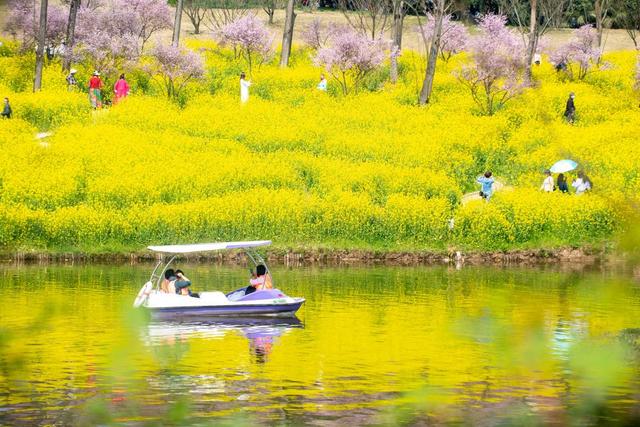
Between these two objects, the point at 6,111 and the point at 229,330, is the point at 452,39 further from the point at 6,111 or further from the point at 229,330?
the point at 229,330

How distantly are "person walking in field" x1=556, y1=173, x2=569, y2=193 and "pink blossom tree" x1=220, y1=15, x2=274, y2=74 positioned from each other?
2686 cm

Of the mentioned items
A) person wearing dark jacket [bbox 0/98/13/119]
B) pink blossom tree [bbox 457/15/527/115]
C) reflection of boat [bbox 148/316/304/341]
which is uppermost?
pink blossom tree [bbox 457/15/527/115]

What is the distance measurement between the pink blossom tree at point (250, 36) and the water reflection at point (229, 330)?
39.4m

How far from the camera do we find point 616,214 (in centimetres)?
325

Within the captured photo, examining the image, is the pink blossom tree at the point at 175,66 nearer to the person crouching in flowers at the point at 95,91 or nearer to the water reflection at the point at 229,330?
the person crouching in flowers at the point at 95,91

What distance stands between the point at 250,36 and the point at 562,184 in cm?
2893

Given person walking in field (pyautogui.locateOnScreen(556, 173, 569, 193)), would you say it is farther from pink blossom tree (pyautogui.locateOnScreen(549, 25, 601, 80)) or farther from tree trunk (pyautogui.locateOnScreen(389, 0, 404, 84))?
pink blossom tree (pyautogui.locateOnScreen(549, 25, 601, 80))

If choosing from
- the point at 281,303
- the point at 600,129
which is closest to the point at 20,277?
the point at 281,303

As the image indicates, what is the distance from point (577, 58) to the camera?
6712 centimetres

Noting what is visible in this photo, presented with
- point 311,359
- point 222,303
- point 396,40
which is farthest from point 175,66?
point 311,359

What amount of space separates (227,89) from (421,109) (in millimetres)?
11632

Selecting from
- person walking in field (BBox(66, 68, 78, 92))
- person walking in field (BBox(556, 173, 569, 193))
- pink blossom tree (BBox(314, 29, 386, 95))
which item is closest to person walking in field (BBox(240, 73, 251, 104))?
pink blossom tree (BBox(314, 29, 386, 95))

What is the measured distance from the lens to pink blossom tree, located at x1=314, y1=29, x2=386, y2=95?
6009 centimetres

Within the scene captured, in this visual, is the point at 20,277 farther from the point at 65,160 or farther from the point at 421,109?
the point at 421,109
